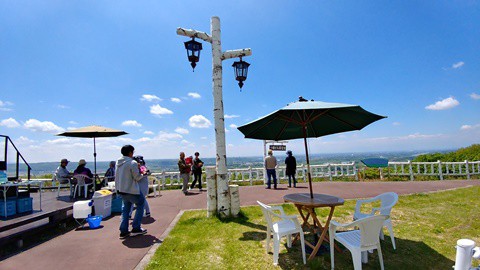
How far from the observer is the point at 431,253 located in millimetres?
3947

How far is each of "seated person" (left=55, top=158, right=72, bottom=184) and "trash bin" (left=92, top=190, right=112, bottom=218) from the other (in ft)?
7.64

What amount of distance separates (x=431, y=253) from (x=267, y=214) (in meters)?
2.77

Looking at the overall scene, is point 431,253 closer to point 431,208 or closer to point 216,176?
point 431,208

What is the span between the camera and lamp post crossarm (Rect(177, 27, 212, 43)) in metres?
5.97

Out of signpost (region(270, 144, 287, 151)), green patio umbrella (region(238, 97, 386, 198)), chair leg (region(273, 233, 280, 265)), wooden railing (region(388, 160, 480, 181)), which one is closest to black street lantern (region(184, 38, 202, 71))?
green patio umbrella (region(238, 97, 386, 198))

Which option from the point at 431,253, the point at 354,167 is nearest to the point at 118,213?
the point at 431,253

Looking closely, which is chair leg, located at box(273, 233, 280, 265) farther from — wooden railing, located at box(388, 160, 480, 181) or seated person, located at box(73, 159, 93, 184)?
wooden railing, located at box(388, 160, 480, 181)

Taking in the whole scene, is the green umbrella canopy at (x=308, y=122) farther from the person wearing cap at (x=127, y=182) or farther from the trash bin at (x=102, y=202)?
the trash bin at (x=102, y=202)

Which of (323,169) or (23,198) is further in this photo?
(323,169)

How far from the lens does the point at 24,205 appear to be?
5.50 metres

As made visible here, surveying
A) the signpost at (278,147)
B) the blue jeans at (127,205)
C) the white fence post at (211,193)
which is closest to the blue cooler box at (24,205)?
the blue jeans at (127,205)

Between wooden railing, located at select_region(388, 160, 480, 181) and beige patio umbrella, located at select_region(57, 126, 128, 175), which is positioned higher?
beige patio umbrella, located at select_region(57, 126, 128, 175)

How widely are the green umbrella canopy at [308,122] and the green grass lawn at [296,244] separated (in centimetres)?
205

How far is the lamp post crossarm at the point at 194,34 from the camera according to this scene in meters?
5.97
